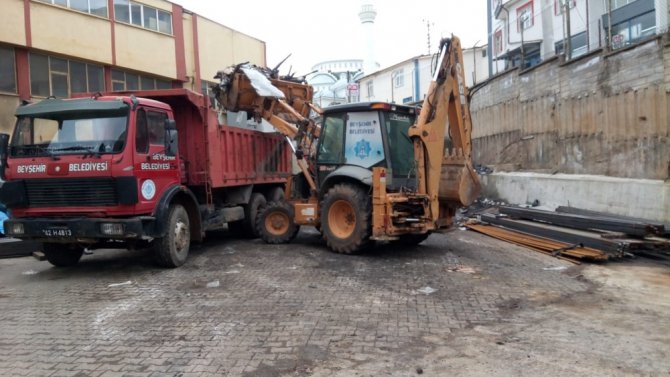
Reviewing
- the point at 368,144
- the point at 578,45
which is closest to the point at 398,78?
the point at 578,45

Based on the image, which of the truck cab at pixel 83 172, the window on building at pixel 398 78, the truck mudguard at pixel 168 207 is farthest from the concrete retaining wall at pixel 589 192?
the window on building at pixel 398 78

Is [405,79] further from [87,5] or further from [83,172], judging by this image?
[83,172]

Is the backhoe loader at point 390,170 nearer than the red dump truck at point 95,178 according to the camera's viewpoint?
No

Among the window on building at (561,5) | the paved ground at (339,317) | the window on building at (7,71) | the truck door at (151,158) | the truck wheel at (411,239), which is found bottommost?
the paved ground at (339,317)

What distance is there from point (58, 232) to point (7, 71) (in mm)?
12526

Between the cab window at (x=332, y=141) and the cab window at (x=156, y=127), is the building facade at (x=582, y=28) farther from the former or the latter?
the cab window at (x=156, y=127)

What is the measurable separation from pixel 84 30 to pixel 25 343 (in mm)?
16703

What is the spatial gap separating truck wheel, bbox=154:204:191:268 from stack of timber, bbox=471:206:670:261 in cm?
601

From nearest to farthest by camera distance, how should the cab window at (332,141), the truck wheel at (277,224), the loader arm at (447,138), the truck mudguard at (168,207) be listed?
the truck mudguard at (168,207)
the loader arm at (447,138)
the cab window at (332,141)
the truck wheel at (277,224)

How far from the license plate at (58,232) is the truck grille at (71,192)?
1.14 feet

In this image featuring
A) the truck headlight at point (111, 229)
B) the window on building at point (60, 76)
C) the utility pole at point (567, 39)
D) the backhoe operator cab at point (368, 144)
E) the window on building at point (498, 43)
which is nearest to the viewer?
the truck headlight at point (111, 229)

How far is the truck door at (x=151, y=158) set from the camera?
7.15m

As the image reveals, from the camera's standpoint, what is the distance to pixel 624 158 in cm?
1088

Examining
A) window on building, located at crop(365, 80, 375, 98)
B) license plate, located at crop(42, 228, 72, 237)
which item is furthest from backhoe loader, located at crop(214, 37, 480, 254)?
window on building, located at crop(365, 80, 375, 98)
